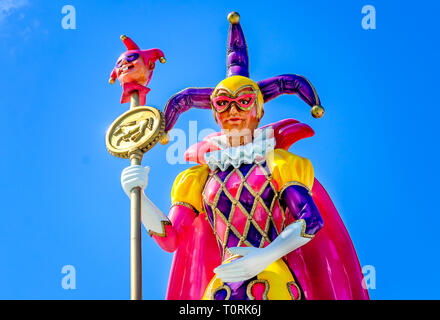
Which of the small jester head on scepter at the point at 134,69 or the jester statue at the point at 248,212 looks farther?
the small jester head on scepter at the point at 134,69

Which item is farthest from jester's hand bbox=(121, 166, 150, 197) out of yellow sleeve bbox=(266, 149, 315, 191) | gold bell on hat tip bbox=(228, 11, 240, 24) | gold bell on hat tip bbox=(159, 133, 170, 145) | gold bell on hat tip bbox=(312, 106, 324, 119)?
gold bell on hat tip bbox=(228, 11, 240, 24)

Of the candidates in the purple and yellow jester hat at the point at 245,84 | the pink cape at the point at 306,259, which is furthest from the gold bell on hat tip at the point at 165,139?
the pink cape at the point at 306,259

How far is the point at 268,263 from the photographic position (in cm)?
689

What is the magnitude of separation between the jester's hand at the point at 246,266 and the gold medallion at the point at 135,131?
1130mm

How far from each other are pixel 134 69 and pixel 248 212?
64.1 inches

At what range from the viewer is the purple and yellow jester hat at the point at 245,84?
7.76 metres

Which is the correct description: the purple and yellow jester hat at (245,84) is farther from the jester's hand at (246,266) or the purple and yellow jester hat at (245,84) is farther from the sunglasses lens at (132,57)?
the jester's hand at (246,266)

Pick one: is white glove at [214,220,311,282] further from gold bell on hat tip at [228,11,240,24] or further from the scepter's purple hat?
gold bell on hat tip at [228,11,240,24]

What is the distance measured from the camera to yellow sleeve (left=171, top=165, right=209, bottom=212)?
763 centimetres

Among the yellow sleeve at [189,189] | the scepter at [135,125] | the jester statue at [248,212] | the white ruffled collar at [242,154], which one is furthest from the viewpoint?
the yellow sleeve at [189,189]

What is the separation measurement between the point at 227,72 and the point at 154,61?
67 cm

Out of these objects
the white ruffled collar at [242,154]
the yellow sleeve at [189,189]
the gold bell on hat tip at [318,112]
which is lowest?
the yellow sleeve at [189,189]
